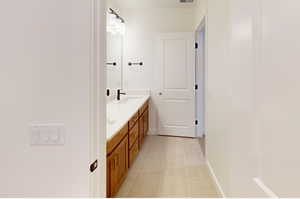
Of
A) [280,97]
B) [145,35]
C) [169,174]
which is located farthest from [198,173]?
[145,35]

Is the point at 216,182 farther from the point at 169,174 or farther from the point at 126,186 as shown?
the point at 126,186

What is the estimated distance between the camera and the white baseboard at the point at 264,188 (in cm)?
71

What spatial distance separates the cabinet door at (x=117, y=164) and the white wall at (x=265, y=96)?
1.52 meters

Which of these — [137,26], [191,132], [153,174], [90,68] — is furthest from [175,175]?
[137,26]

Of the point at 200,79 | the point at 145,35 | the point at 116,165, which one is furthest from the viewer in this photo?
the point at 145,35

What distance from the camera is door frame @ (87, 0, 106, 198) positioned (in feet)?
3.88

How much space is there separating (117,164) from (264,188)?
204 cm

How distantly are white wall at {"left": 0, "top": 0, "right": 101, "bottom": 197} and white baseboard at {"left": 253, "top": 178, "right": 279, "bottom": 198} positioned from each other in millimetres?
708

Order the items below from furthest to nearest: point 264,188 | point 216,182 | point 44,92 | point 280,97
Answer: point 216,182
point 44,92
point 264,188
point 280,97

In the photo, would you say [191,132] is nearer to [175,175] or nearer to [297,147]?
[175,175]

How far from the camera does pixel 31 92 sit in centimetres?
120

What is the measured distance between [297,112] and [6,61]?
1.18 metres

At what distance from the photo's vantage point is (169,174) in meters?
3.54

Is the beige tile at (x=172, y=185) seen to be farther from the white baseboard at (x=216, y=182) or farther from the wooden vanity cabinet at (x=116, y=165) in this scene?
the wooden vanity cabinet at (x=116, y=165)
